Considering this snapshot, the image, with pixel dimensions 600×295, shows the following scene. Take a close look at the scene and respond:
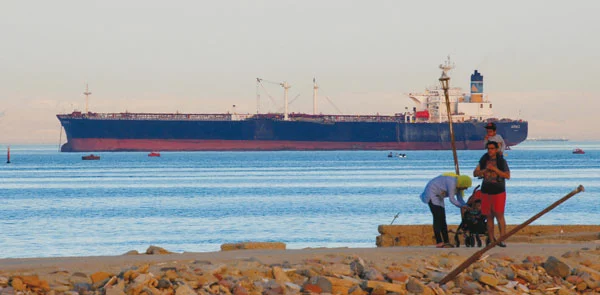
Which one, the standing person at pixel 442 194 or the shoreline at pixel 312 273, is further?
the standing person at pixel 442 194

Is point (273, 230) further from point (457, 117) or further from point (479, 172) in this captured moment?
point (457, 117)

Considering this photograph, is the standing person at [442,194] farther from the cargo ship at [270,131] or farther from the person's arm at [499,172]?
the cargo ship at [270,131]

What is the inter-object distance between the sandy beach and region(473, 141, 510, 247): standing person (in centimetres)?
41

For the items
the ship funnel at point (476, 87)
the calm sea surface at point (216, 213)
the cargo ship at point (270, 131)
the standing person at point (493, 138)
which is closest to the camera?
the standing person at point (493, 138)

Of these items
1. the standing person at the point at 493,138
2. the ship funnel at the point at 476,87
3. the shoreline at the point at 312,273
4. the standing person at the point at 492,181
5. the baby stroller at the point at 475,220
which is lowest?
the shoreline at the point at 312,273

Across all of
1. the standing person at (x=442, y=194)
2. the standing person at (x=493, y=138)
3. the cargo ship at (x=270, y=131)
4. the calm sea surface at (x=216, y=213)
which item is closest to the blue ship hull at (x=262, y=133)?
the cargo ship at (x=270, y=131)

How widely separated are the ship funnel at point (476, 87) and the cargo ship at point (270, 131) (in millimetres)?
6358

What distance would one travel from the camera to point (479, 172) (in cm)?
1035

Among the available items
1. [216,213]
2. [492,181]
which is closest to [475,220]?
[492,181]

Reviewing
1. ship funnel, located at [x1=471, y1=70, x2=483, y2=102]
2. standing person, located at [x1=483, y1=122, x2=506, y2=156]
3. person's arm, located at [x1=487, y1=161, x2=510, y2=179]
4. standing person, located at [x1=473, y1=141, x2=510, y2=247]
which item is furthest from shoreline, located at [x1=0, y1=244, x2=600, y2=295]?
ship funnel, located at [x1=471, y1=70, x2=483, y2=102]

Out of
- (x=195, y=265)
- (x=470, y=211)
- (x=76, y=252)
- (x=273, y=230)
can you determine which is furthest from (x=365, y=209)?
(x=195, y=265)

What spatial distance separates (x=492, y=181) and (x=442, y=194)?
0.78m

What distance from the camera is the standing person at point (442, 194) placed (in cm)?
1088

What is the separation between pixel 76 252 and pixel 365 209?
13193 mm
